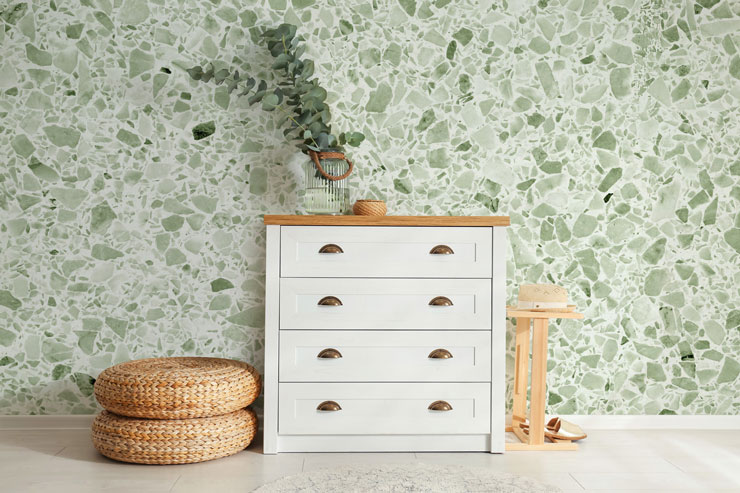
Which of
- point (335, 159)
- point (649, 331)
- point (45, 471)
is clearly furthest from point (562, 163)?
point (45, 471)

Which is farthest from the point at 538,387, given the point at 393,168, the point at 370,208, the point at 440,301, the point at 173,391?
the point at 173,391

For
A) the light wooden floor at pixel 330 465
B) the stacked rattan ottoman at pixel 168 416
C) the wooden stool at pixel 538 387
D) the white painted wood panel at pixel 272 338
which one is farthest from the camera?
the wooden stool at pixel 538 387

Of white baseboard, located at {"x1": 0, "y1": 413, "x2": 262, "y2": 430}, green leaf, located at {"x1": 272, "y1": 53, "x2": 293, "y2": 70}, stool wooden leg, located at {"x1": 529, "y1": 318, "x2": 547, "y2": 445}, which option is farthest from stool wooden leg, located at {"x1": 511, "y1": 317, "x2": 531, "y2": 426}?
green leaf, located at {"x1": 272, "y1": 53, "x2": 293, "y2": 70}

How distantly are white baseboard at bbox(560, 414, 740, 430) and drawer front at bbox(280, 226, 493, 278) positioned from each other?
102 cm

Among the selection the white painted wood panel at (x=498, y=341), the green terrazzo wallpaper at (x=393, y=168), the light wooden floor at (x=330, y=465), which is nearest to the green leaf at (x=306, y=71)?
the green terrazzo wallpaper at (x=393, y=168)

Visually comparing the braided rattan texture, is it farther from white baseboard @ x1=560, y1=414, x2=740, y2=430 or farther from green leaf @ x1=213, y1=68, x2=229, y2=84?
white baseboard @ x1=560, y1=414, x2=740, y2=430

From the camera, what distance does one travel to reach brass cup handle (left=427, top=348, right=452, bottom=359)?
8.24ft

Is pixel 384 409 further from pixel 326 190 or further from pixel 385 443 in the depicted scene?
pixel 326 190

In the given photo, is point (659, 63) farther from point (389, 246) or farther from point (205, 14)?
point (205, 14)

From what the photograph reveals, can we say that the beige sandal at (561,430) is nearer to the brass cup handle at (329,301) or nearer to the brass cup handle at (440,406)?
the brass cup handle at (440,406)

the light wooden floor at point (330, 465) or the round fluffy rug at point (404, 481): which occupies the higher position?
the round fluffy rug at point (404, 481)

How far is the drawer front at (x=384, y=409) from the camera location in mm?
2496

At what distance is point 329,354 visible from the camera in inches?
98.2

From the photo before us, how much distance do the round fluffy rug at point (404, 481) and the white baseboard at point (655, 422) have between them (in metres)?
0.90
